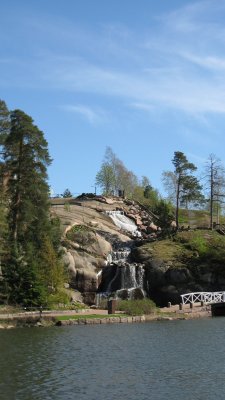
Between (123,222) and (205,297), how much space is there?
1099 inches

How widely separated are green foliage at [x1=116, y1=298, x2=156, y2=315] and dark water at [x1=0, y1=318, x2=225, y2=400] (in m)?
9.11

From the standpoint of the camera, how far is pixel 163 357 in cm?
2864

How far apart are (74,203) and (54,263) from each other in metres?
39.0

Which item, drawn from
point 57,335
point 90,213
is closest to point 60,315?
point 57,335

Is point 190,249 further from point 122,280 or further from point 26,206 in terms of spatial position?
point 26,206

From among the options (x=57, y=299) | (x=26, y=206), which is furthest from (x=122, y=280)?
(x=26, y=206)

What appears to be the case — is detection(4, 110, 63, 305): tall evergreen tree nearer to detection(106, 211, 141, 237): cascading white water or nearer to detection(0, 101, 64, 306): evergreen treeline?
detection(0, 101, 64, 306): evergreen treeline

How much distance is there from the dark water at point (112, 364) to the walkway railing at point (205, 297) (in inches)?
720

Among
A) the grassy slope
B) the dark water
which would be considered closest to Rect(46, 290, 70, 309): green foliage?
the dark water

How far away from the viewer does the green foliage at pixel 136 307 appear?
51188 mm

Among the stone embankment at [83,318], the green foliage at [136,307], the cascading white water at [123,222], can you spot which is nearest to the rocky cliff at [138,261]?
the cascading white water at [123,222]

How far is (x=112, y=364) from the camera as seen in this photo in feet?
87.4

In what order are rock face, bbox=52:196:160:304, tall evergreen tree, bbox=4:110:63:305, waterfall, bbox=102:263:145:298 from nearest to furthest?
tall evergreen tree, bbox=4:110:63:305 < rock face, bbox=52:196:160:304 < waterfall, bbox=102:263:145:298

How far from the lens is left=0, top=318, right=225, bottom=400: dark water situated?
67.6ft
